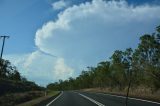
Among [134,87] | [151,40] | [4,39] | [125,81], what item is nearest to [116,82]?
[125,81]

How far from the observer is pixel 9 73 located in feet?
331

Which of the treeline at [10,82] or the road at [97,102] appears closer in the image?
the road at [97,102]

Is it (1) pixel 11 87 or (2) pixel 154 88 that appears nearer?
(2) pixel 154 88

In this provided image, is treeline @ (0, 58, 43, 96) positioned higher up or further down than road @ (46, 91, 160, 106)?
higher up

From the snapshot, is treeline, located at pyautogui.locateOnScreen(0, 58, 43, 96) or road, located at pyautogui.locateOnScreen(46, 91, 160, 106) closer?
road, located at pyautogui.locateOnScreen(46, 91, 160, 106)

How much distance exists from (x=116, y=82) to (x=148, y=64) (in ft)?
135

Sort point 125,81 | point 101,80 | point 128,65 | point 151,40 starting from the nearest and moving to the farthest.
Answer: point 151,40, point 128,65, point 125,81, point 101,80

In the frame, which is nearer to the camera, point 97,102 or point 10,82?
point 97,102

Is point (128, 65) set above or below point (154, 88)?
above

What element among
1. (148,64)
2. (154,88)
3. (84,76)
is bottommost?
(154,88)

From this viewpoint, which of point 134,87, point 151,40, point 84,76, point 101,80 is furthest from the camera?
point 84,76

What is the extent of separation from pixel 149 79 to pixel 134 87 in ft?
45.2

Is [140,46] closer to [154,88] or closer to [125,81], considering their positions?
[154,88]

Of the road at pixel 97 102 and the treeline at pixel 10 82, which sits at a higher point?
the treeline at pixel 10 82
